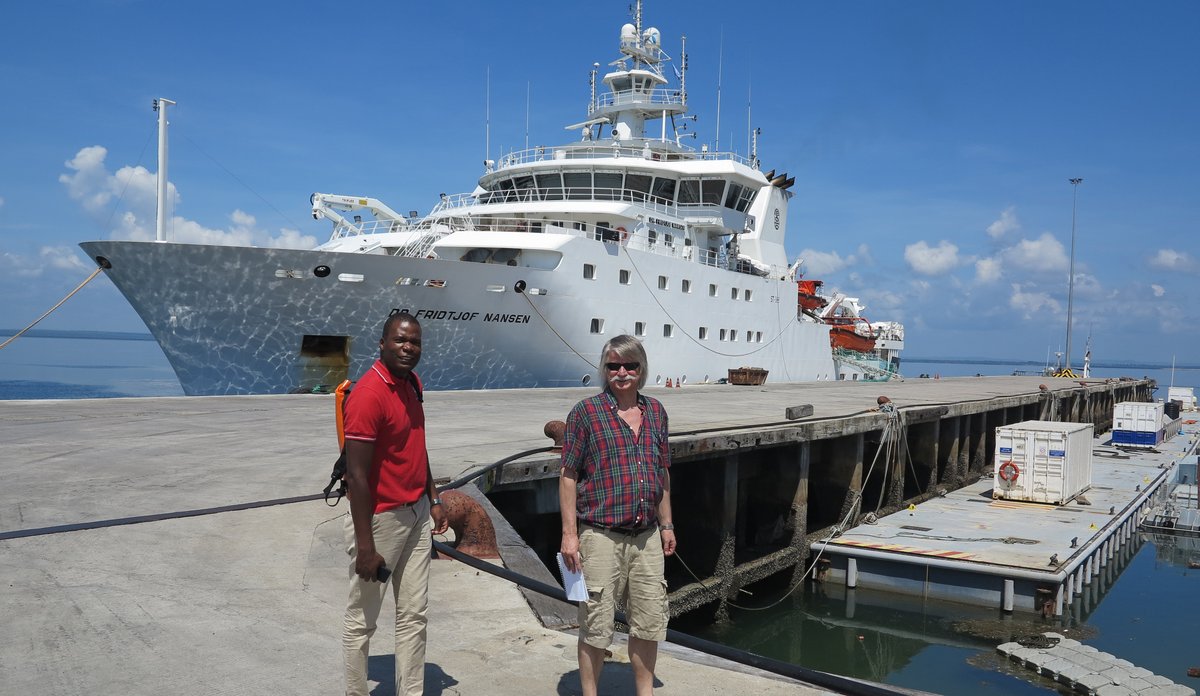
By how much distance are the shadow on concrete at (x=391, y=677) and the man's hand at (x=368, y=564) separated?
82cm

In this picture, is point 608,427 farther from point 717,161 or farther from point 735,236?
point 735,236

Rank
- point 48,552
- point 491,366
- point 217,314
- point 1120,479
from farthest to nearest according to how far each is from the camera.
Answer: point 1120,479 < point 491,366 < point 217,314 < point 48,552

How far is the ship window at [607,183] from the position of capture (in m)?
26.2

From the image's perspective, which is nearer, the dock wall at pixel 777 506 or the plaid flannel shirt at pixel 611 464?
the plaid flannel shirt at pixel 611 464

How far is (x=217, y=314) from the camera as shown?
1698cm

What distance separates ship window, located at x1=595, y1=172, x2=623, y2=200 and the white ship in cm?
6

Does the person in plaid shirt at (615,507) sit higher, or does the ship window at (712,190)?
the ship window at (712,190)

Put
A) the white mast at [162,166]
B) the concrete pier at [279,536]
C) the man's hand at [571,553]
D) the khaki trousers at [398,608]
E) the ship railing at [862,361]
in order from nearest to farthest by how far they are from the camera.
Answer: the khaki trousers at [398,608] → the man's hand at [571,553] → the concrete pier at [279,536] → the white mast at [162,166] → the ship railing at [862,361]

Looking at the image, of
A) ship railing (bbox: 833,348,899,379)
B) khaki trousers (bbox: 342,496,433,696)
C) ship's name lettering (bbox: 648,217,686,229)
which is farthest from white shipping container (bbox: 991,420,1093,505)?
ship railing (bbox: 833,348,899,379)

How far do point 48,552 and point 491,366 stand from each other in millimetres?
14754

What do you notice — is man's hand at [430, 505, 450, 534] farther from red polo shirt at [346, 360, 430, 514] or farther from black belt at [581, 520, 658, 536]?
black belt at [581, 520, 658, 536]

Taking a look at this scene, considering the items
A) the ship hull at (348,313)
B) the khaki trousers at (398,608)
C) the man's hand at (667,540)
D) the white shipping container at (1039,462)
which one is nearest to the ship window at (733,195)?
the ship hull at (348,313)

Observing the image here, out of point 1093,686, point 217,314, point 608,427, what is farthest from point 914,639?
point 217,314

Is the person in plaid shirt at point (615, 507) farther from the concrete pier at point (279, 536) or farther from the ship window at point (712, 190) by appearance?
the ship window at point (712, 190)
